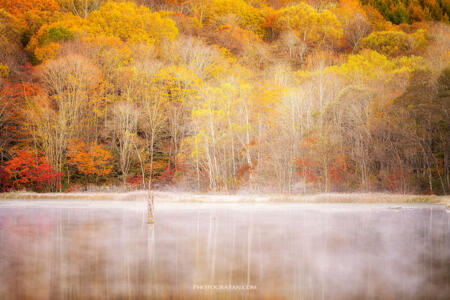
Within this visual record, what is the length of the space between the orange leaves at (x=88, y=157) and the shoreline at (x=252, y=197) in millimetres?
4563

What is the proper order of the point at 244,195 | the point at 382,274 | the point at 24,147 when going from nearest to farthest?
1. the point at 382,274
2. the point at 244,195
3. the point at 24,147

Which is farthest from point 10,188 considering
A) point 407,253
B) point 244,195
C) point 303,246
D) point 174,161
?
point 407,253

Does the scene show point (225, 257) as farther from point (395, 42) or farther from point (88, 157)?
point (395, 42)

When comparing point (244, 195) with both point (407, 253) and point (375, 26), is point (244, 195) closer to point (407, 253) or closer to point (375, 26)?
point (407, 253)

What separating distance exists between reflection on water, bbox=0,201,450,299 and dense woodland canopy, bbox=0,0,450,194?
14.2 m

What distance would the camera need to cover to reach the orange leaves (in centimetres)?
3734

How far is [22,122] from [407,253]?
33.3m

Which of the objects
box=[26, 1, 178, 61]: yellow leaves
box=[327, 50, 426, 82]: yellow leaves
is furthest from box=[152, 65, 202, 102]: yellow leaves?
box=[327, 50, 426, 82]: yellow leaves

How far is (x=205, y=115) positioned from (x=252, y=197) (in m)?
9.27

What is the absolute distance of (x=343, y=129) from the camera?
36.1 metres

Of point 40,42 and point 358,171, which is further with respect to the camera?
point 40,42

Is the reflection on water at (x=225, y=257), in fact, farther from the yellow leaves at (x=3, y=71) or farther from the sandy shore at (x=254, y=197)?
the yellow leaves at (x=3, y=71)

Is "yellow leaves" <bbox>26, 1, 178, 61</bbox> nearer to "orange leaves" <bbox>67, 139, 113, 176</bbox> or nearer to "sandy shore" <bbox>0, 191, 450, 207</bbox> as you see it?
"orange leaves" <bbox>67, 139, 113, 176</bbox>

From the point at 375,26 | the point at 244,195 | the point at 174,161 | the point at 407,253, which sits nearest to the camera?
the point at 407,253
